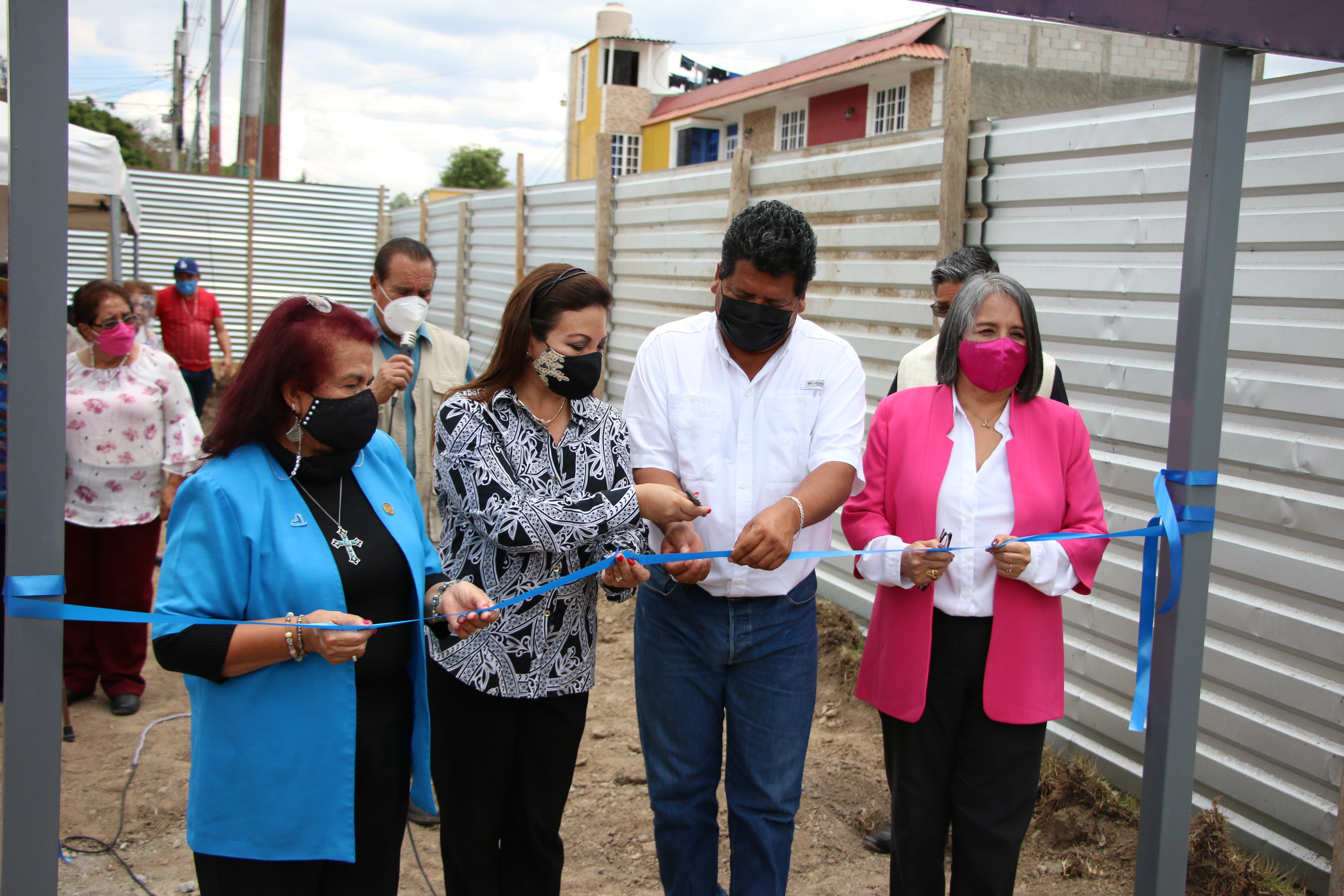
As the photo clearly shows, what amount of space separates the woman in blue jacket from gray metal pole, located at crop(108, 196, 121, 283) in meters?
6.35

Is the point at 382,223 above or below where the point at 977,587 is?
above

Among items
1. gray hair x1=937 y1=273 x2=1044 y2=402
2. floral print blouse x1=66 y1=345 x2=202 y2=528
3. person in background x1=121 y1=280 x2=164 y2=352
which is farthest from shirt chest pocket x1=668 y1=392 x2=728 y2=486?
person in background x1=121 y1=280 x2=164 y2=352

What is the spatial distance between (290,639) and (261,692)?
→ 0.17 metres

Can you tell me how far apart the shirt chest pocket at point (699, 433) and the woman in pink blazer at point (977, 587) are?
506mm

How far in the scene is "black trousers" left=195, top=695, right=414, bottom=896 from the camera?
228 centimetres

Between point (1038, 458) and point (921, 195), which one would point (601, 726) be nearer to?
point (1038, 458)

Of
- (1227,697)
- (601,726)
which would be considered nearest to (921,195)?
(1227,697)

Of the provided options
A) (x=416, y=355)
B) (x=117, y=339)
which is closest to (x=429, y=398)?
(x=416, y=355)

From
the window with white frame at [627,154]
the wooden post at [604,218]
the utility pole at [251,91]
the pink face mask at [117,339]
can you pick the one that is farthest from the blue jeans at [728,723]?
the window with white frame at [627,154]

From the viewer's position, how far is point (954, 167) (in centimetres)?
509

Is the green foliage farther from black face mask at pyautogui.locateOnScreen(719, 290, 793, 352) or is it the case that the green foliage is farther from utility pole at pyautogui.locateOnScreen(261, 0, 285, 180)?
black face mask at pyautogui.locateOnScreen(719, 290, 793, 352)

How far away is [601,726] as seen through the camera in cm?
513

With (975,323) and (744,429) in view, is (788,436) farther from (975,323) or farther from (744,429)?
(975,323)

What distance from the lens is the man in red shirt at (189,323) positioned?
10250 millimetres
